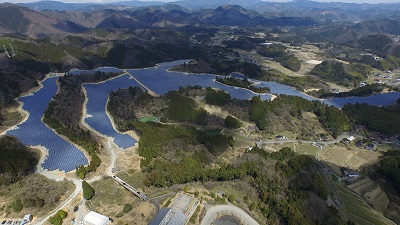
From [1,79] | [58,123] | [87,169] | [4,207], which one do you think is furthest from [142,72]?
[4,207]

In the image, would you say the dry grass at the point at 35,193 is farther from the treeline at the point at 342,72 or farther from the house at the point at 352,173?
the treeline at the point at 342,72

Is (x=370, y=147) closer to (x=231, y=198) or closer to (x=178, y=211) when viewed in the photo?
(x=231, y=198)

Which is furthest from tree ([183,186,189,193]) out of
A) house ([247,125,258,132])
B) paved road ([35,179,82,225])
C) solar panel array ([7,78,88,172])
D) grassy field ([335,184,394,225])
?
house ([247,125,258,132])

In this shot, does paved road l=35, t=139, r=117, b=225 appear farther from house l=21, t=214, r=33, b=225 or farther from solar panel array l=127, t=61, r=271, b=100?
solar panel array l=127, t=61, r=271, b=100

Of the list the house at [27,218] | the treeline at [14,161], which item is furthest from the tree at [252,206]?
the treeline at [14,161]

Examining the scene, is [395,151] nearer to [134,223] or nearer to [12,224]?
[134,223]

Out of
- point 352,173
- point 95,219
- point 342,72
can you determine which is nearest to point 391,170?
point 352,173
